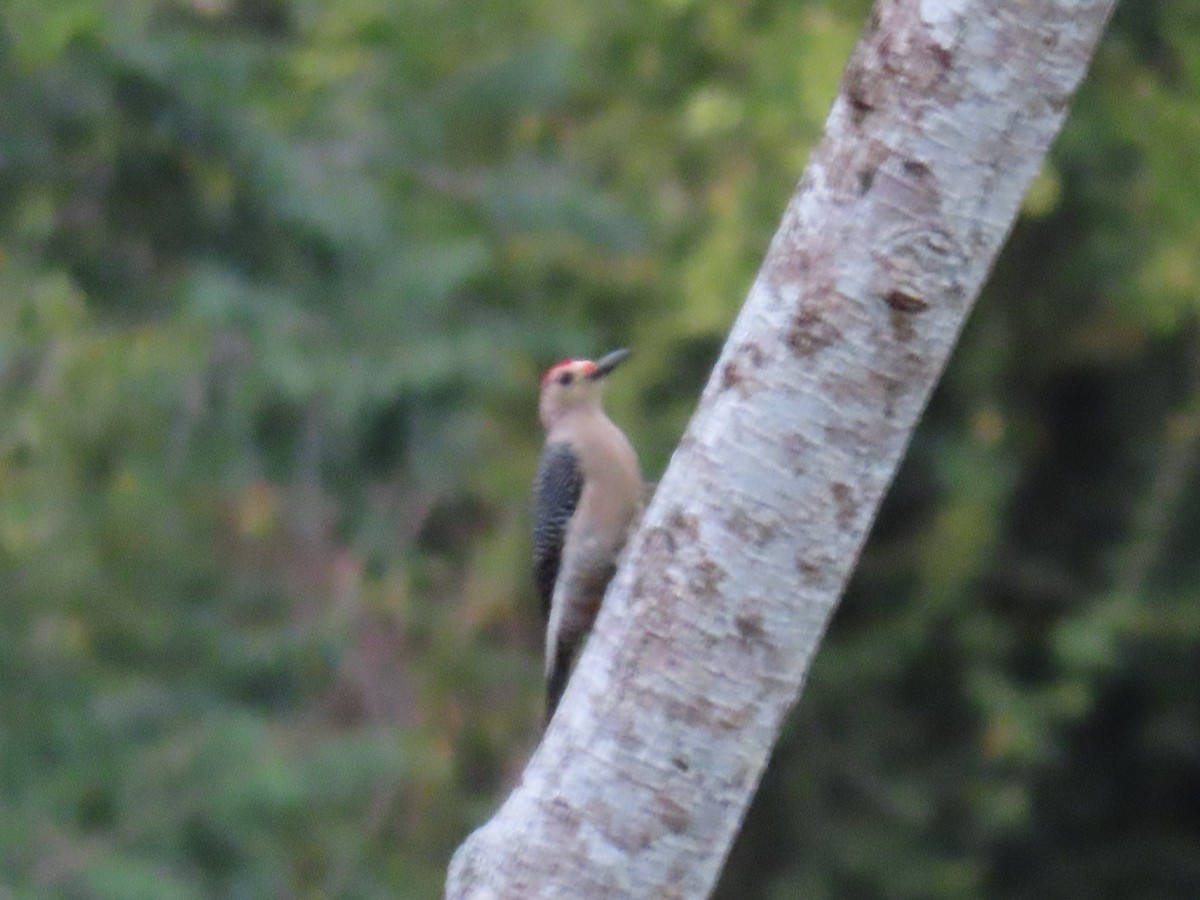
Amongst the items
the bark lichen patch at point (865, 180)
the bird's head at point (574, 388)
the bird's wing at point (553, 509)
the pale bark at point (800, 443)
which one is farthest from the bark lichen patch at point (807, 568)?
the bird's head at point (574, 388)

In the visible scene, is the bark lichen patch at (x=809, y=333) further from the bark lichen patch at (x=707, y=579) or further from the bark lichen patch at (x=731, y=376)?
the bark lichen patch at (x=707, y=579)

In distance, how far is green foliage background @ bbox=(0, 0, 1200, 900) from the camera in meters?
7.29

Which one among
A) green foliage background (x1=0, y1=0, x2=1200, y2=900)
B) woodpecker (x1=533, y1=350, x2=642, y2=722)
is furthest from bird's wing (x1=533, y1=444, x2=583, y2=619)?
green foliage background (x1=0, y1=0, x2=1200, y2=900)

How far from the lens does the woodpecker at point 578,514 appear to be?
483cm

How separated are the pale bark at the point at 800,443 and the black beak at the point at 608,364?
6.28ft

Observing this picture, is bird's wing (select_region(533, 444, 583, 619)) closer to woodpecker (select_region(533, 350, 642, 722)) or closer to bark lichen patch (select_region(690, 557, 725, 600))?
woodpecker (select_region(533, 350, 642, 722))

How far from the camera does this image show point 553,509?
507cm

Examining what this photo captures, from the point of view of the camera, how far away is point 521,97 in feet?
28.5

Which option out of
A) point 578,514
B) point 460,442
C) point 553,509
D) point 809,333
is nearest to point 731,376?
point 809,333

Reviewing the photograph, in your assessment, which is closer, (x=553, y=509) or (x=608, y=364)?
(x=553, y=509)

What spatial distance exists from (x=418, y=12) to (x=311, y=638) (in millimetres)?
3018

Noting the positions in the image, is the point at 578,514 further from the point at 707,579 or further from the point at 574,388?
the point at 707,579

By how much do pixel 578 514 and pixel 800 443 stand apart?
1.92 metres

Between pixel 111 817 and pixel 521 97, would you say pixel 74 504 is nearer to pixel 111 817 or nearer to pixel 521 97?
pixel 111 817
